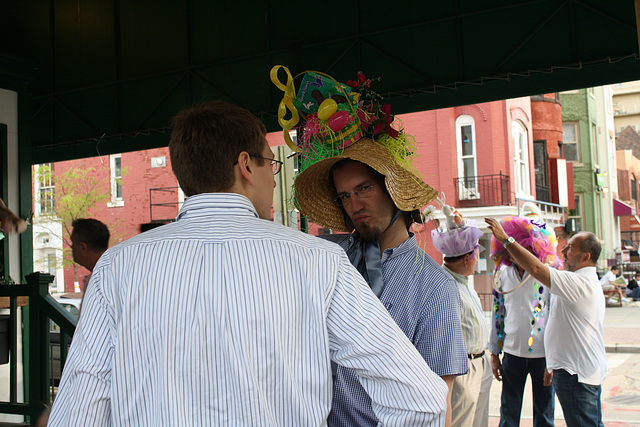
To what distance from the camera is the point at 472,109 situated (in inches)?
770

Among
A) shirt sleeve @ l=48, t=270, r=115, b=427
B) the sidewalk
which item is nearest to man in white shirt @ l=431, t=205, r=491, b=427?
shirt sleeve @ l=48, t=270, r=115, b=427

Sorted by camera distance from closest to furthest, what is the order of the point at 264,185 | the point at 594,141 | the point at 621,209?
1. the point at 264,185
2. the point at 594,141
3. the point at 621,209

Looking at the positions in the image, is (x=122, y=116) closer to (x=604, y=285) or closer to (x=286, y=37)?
(x=286, y=37)

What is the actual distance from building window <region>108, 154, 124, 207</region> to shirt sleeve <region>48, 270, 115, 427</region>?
2366 cm

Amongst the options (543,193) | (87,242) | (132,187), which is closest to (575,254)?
(87,242)

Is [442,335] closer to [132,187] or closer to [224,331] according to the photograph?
[224,331]

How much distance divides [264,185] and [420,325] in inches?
31.6

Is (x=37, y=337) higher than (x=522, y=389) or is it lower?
higher

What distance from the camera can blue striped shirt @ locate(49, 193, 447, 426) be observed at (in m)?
1.37

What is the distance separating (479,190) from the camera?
19.6 metres

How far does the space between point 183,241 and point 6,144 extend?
706cm

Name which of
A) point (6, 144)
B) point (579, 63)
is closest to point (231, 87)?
point (6, 144)

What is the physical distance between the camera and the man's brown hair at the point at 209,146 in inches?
61.0

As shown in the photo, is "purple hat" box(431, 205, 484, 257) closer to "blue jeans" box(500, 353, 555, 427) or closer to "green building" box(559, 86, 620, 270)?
"blue jeans" box(500, 353, 555, 427)
